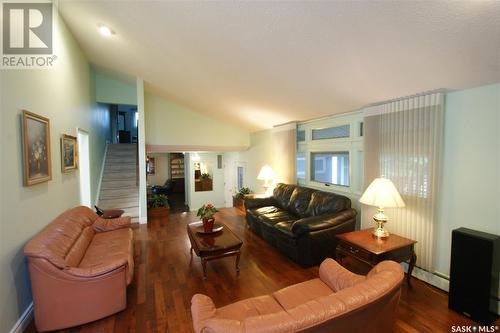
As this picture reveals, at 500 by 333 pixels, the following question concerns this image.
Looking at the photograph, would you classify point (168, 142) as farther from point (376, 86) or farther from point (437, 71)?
point (437, 71)

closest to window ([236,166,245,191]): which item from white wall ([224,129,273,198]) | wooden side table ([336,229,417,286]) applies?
white wall ([224,129,273,198])

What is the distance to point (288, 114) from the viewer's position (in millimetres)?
4512

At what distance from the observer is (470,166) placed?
2365 millimetres

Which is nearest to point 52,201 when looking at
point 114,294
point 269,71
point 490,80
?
point 114,294

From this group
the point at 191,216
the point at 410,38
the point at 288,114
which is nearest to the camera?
the point at 410,38

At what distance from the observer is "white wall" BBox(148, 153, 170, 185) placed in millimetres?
11492

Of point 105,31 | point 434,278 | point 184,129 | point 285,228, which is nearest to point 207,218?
point 285,228

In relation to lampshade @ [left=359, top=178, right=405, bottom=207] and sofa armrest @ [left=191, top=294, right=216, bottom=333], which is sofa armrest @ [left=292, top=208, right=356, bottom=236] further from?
sofa armrest @ [left=191, top=294, right=216, bottom=333]

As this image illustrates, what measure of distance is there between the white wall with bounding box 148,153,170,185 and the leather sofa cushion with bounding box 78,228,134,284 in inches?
331

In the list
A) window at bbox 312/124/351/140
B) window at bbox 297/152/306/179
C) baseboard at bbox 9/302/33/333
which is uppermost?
window at bbox 312/124/351/140

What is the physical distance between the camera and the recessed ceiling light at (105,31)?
10.7 feet

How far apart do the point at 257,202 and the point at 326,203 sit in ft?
5.34

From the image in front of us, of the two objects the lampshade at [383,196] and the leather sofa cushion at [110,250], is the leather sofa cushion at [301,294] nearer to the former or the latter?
the lampshade at [383,196]

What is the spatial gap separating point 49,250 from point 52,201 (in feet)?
3.59
